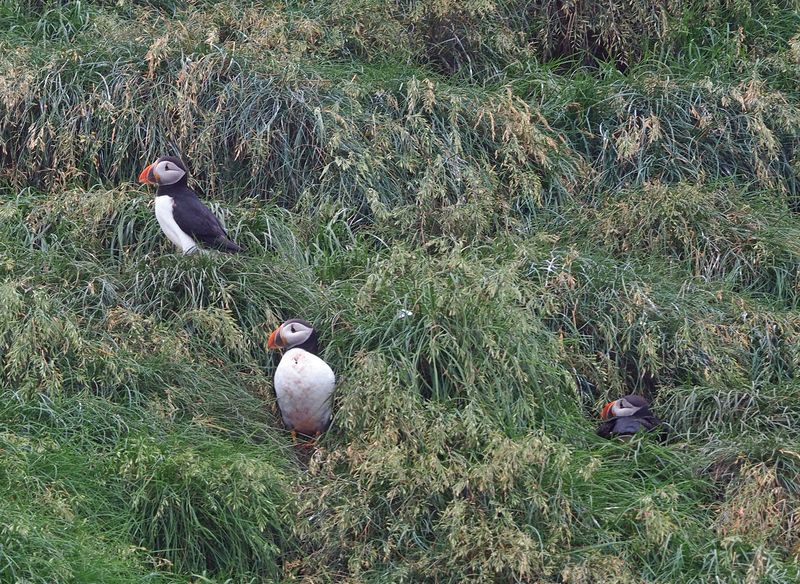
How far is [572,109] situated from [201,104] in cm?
196

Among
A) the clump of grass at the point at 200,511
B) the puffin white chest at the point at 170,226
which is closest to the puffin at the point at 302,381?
the clump of grass at the point at 200,511

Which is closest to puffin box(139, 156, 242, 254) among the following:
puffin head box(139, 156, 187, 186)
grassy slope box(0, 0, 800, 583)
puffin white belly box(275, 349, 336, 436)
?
puffin head box(139, 156, 187, 186)

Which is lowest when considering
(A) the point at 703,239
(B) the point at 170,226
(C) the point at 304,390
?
(A) the point at 703,239

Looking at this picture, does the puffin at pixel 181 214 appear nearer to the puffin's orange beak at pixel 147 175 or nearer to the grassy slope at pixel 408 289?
the puffin's orange beak at pixel 147 175

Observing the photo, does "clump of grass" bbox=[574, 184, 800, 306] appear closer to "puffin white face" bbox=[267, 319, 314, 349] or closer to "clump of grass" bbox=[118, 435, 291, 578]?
"puffin white face" bbox=[267, 319, 314, 349]

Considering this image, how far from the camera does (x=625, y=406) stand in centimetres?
547

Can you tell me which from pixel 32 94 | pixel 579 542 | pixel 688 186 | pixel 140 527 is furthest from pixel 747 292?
pixel 32 94

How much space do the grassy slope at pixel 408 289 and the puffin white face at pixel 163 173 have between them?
18cm

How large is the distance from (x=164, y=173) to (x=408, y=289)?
1421 mm

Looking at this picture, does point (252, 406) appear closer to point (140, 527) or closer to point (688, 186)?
point (140, 527)

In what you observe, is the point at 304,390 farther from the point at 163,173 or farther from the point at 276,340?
the point at 163,173

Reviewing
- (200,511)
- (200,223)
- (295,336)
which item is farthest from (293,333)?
(200,511)

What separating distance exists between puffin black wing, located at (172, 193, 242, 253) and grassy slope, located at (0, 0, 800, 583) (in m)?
0.13

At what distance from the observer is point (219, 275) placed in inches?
229
